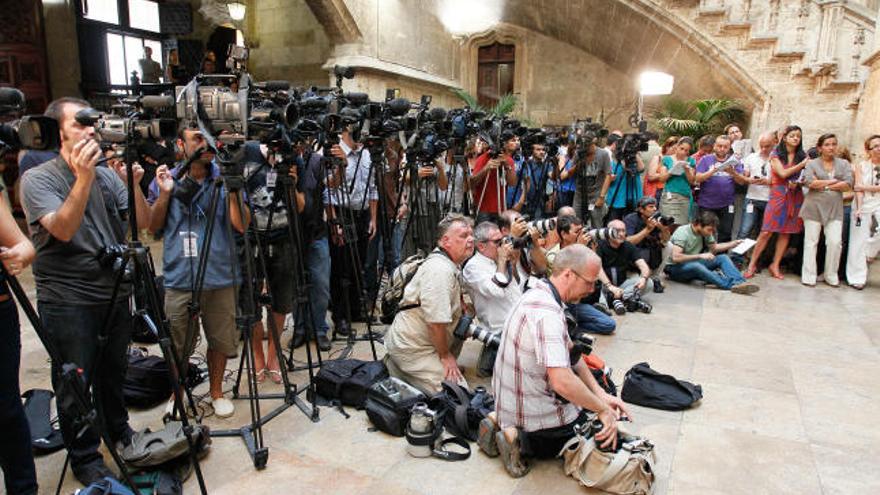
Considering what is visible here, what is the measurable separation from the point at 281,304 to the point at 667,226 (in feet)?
12.3

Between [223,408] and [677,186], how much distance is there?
17.0 ft

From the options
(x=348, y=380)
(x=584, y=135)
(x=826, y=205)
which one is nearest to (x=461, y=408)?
(x=348, y=380)

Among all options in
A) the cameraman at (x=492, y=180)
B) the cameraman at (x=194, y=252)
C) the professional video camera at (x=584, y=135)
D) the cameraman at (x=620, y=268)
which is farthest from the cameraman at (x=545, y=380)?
the professional video camera at (x=584, y=135)

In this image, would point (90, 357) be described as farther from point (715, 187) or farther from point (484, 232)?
point (715, 187)

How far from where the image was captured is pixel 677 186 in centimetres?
606

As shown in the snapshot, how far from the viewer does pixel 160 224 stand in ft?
8.50

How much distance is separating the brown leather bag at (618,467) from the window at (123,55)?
855 cm

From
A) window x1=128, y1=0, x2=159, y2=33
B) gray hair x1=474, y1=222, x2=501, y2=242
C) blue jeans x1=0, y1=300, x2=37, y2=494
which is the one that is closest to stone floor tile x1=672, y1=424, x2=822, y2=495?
gray hair x1=474, y1=222, x2=501, y2=242

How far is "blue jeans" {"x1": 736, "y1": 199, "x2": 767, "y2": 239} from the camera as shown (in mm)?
6086

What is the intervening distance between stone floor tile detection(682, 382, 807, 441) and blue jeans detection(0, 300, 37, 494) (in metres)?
2.87

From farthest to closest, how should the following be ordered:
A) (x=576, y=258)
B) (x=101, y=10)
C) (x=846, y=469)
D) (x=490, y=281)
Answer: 1. (x=101, y=10)
2. (x=490, y=281)
3. (x=846, y=469)
4. (x=576, y=258)

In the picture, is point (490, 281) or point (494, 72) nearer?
point (490, 281)

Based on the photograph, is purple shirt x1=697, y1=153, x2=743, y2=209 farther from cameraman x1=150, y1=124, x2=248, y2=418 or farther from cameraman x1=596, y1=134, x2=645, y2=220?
cameraman x1=150, y1=124, x2=248, y2=418

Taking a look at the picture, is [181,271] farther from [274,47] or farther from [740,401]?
[274,47]
